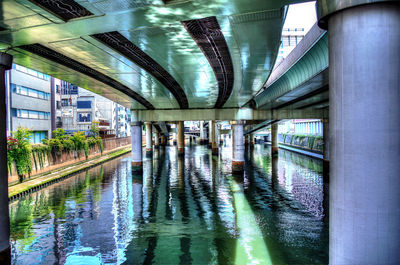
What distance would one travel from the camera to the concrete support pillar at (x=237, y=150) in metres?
35.0

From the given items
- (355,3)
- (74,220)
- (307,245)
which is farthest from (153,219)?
(355,3)

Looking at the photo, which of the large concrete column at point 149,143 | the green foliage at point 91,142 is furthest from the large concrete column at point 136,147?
the large concrete column at point 149,143

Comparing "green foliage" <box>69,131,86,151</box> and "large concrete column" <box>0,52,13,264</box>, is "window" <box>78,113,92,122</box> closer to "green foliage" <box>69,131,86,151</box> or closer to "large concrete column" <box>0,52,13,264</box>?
"green foliage" <box>69,131,86,151</box>

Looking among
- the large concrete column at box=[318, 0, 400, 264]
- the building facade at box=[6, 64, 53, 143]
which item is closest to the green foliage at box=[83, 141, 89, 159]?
the building facade at box=[6, 64, 53, 143]

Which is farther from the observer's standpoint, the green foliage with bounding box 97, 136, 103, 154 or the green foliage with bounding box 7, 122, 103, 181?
the green foliage with bounding box 97, 136, 103, 154

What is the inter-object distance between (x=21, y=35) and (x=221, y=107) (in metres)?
28.2

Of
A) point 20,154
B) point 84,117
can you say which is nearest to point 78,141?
point 20,154

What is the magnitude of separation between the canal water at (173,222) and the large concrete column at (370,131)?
6.72 metres

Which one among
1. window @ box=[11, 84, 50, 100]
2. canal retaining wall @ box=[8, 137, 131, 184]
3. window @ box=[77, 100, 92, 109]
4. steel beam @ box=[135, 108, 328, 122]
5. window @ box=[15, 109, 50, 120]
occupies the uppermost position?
window @ box=[77, 100, 92, 109]

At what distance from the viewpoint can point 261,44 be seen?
12.7m

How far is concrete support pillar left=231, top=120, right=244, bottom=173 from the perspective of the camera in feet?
115

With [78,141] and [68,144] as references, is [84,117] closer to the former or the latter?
[78,141]

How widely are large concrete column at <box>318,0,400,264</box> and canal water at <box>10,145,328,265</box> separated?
6.72 meters

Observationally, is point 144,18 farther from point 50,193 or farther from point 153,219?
point 50,193
